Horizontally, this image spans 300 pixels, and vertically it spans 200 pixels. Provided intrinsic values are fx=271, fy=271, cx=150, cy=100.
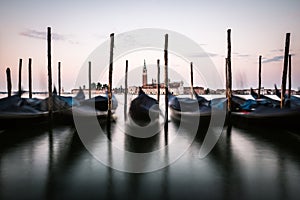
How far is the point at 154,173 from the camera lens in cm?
397

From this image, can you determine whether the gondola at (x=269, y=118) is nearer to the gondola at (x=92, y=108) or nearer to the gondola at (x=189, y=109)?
the gondola at (x=189, y=109)

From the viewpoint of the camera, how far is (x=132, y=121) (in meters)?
11.0

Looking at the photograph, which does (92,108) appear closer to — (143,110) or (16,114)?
(143,110)

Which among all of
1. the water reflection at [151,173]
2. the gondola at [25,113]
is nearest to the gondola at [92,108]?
the gondola at [25,113]

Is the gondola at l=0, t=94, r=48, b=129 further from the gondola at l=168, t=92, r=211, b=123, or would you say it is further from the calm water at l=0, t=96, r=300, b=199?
the gondola at l=168, t=92, r=211, b=123

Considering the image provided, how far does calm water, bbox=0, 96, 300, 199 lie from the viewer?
10.2 feet

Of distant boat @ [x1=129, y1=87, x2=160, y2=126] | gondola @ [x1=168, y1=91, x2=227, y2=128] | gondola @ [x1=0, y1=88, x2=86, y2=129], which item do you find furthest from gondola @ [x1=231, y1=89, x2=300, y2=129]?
gondola @ [x1=0, y1=88, x2=86, y2=129]

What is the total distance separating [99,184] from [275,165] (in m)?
2.82

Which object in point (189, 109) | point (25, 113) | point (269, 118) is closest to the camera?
point (269, 118)

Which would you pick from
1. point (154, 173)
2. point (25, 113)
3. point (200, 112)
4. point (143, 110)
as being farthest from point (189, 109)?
point (154, 173)

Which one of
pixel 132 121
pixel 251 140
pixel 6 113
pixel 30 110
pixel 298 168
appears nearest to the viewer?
pixel 298 168

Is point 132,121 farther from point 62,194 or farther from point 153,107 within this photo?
point 62,194

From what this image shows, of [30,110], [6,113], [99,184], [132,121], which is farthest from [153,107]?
[99,184]

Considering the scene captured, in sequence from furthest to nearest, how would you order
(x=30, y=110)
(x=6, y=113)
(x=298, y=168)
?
(x=30, y=110), (x=6, y=113), (x=298, y=168)
